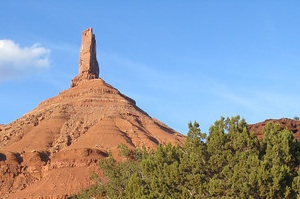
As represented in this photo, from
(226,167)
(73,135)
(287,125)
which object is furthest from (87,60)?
(226,167)

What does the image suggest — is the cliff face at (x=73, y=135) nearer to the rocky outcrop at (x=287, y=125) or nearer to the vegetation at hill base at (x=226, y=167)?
the rocky outcrop at (x=287, y=125)

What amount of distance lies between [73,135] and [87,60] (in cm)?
3847

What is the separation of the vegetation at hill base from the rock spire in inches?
4535

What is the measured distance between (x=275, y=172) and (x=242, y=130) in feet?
18.5

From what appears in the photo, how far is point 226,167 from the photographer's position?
109 feet

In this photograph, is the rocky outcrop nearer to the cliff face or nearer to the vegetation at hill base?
the vegetation at hill base

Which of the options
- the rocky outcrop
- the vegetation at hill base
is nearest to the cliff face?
the rocky outcrop

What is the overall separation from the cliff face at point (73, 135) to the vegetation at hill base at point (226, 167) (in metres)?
51.2

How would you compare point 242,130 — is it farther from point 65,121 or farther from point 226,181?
point 65,121

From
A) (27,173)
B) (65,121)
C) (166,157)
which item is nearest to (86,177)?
(27,173)

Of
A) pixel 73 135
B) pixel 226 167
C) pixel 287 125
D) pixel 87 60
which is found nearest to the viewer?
pixel 226 167

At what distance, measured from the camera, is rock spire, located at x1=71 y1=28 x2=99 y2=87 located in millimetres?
151250

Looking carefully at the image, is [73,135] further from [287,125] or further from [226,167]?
[226,167]

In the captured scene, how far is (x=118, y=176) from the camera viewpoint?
47125 mm
